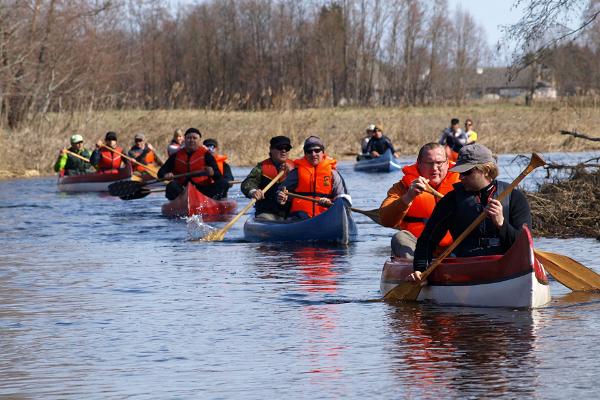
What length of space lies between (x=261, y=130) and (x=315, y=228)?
21041 mm

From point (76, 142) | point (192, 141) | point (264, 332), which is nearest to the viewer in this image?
point (264, 332)

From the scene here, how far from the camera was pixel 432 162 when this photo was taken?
10.1 m

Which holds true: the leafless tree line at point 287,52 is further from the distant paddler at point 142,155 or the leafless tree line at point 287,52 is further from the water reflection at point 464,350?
the water reflection at point 464,350

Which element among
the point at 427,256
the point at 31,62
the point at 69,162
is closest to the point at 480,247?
the point at 427,256

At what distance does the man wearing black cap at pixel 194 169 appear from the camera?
771 inches

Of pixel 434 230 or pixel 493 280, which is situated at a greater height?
pixel 434 230

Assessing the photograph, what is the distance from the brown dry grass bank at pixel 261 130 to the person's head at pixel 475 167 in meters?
24.4

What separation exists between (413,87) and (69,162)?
164 ft

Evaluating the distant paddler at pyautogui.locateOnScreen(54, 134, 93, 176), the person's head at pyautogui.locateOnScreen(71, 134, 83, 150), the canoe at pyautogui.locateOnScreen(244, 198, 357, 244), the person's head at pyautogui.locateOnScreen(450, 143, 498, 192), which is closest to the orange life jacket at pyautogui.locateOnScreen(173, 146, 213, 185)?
the canoe at pyautogui.locateOnScreen(244, 198, 357, 244)

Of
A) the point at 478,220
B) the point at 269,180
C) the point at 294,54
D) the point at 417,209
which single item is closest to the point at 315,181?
the point at 269,180

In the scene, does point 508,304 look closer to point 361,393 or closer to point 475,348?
point 475,348

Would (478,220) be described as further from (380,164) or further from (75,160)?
(380,164)

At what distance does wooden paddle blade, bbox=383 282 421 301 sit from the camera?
9766mm

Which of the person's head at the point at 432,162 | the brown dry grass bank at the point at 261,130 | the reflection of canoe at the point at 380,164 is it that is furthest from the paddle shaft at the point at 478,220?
the brown dry grass bank at the point at 261,130
